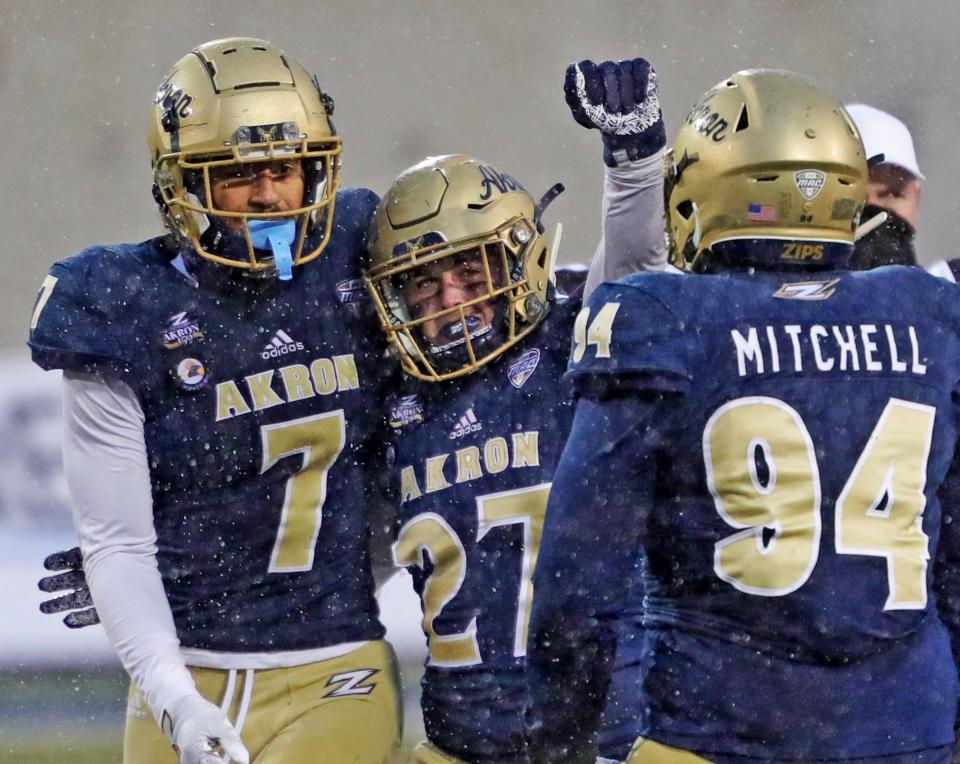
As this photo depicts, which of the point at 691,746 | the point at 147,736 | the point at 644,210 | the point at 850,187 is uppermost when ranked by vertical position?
the point at 850,187

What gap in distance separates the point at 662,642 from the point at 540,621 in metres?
0.13

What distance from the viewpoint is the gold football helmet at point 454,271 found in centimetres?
243

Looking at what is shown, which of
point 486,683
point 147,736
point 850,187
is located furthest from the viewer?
point 147,736

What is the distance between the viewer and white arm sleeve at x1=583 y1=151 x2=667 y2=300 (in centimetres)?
244

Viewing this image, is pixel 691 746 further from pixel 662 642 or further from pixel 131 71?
pixel 131 71

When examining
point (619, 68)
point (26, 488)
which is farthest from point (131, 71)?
point (619, 68)

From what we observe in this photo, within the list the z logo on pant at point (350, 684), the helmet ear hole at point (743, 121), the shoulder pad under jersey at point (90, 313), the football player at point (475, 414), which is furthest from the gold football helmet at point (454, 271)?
the helmet ear hole at point (743, 121)

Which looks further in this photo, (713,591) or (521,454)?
(521,454)

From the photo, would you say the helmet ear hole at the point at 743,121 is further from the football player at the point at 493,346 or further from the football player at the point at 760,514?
the football player at the point at 493,346

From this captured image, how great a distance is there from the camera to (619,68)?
2.36 m

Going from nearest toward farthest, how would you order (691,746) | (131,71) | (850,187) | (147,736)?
(691,746) < (850,187) < (147,736) < (131,71)

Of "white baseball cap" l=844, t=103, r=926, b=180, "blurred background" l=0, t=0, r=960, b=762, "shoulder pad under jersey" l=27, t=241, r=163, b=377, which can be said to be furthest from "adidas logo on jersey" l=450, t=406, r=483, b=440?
"blurred background" l=0, t=0, r=960, b=762

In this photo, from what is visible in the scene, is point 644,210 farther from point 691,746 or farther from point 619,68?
point 691,746

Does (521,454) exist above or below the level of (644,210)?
below
